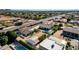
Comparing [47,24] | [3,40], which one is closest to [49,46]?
[47,24]

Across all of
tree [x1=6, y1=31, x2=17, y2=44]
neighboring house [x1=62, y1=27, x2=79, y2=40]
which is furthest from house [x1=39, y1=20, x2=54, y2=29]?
tree [x1=6, y1=31, x2=17, y2=44]

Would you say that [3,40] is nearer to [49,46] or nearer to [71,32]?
[49,46]

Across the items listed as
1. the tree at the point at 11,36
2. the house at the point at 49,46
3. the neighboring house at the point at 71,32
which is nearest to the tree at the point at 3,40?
the tree at the point at 11,36

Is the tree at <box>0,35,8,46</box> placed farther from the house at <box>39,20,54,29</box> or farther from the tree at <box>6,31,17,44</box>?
the house at <box>39,20,54,29</box>

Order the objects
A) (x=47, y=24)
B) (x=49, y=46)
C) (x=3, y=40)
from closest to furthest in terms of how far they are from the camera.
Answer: (x=49, y=46)
(x=3, y=40)
(x=47, y=24)

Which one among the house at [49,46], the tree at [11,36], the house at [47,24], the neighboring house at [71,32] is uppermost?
the house at [47,24]

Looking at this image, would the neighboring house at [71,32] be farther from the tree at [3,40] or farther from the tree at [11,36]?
the tree at [3,40]
